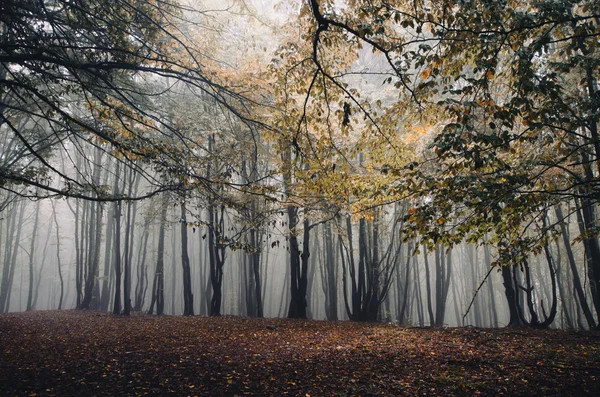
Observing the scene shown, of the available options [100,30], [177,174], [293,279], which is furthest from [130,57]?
[293,279]

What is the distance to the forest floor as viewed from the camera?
3879 mm

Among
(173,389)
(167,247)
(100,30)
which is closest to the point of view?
(173,389)

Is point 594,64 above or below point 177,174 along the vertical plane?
above

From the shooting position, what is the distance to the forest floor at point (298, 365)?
388cm

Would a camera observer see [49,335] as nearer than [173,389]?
No

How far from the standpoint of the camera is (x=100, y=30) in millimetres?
4578

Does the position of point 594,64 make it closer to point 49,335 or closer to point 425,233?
point 425,233

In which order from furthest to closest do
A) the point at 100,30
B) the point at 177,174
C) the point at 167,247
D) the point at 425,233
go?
the point at 167,247 → the point at 177,174 → the point at 100,30 → the point at 425,233

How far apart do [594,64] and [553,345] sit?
4801 mm

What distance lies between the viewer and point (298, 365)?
498 cm

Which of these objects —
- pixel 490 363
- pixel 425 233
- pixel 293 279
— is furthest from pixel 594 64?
pixel 293 279

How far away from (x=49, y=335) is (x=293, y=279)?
771 cm

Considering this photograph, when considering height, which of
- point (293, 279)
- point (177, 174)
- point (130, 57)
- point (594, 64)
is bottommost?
point (293, 279)

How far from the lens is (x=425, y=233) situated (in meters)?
3.58
